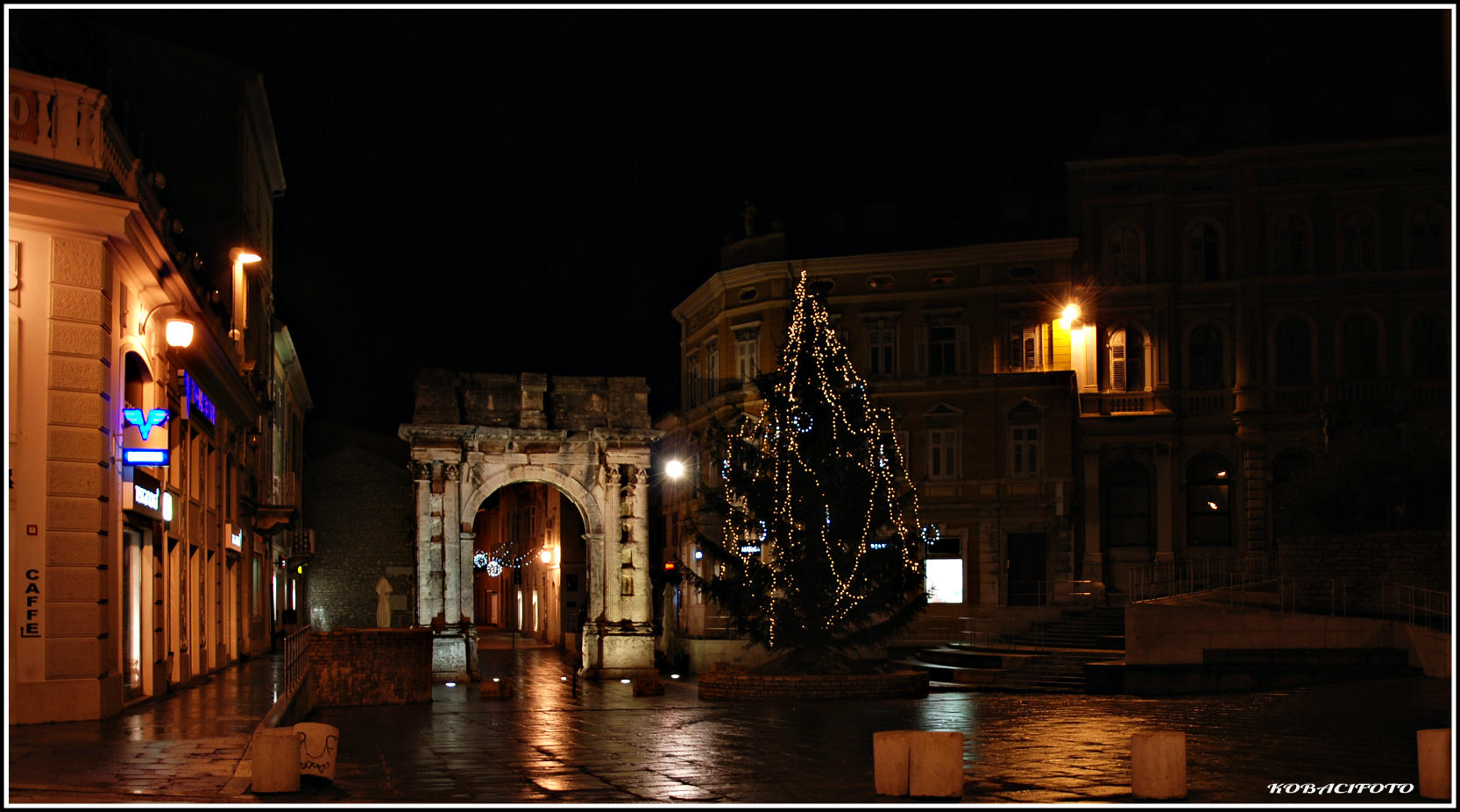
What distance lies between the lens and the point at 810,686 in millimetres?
24375

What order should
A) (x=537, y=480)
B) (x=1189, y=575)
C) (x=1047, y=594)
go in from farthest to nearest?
(x=1047, y=594) < (x=1189, y=575) < (x=537, y=480)

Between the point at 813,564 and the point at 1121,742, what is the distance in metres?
10.6

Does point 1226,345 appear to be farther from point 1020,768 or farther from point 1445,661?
point 1020,768

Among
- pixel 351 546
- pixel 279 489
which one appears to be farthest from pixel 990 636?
pixel 351 546

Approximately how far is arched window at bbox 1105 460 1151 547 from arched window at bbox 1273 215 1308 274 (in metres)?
7.05

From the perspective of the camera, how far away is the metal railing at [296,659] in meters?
21.9

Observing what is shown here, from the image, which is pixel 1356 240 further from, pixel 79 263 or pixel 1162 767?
pixel 79 263

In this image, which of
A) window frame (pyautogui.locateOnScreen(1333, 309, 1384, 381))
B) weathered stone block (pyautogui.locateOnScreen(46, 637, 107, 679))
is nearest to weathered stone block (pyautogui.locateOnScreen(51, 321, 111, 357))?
weathered stone block (pyautogui.locateOnScreen(46, 637, 107, 679))

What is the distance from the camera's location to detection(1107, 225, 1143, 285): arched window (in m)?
44.6

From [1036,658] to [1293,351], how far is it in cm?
1820

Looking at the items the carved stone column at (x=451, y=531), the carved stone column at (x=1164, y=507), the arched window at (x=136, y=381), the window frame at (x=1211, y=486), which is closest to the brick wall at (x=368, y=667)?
the arched window at (x=136, y=381)

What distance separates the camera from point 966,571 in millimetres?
44406

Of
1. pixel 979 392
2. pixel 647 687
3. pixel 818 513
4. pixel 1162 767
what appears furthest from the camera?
pixel 979 392

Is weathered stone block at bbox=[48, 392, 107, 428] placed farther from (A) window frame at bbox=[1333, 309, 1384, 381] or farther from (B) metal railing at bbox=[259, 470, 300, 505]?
(A) window frame at bbox=[1333, 309, 1384, 381]
